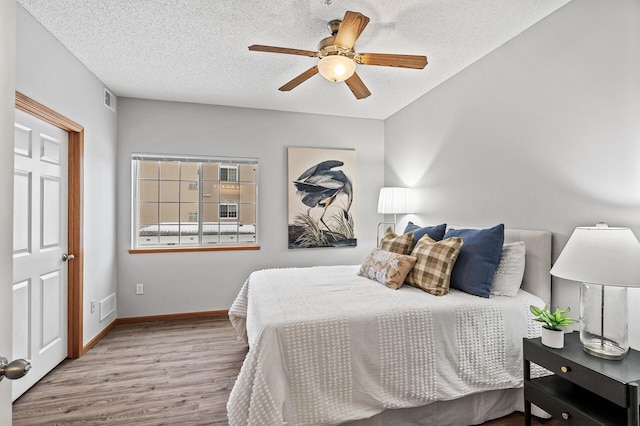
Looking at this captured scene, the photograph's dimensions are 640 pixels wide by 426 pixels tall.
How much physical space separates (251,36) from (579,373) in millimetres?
2905

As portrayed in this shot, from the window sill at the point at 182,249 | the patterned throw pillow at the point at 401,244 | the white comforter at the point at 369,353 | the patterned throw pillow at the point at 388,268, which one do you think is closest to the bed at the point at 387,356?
the white comforter at the point at 369,353

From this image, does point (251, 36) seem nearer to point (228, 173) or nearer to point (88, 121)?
point (88, 121)

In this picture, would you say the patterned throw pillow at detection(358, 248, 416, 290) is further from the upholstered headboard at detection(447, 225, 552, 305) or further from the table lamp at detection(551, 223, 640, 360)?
the table lamp at detection(551, 223, 640, 360)

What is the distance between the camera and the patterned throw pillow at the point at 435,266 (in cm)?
223

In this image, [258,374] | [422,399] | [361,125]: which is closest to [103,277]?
[258,374]

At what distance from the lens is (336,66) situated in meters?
2.20

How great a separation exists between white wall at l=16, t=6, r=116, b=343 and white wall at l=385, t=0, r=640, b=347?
3437mm

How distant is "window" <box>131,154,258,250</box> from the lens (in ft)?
12.8

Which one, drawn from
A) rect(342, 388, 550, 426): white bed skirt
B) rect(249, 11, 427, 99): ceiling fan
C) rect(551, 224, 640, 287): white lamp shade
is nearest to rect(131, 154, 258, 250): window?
rect(249, 11, 427, 99): ceiling fan

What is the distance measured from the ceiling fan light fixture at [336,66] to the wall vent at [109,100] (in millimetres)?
2578

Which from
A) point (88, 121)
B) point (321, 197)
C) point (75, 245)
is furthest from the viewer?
point (321, 197)

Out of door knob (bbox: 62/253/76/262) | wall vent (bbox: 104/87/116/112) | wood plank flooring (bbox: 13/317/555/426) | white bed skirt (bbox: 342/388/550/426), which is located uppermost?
wall vent (bbox: 104/87/116/112)

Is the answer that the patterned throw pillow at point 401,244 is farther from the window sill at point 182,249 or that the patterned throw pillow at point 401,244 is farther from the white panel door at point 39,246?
the white panel door at point 39,246

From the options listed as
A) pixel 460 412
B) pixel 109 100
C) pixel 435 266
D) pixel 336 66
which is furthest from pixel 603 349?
pixel 109 100
